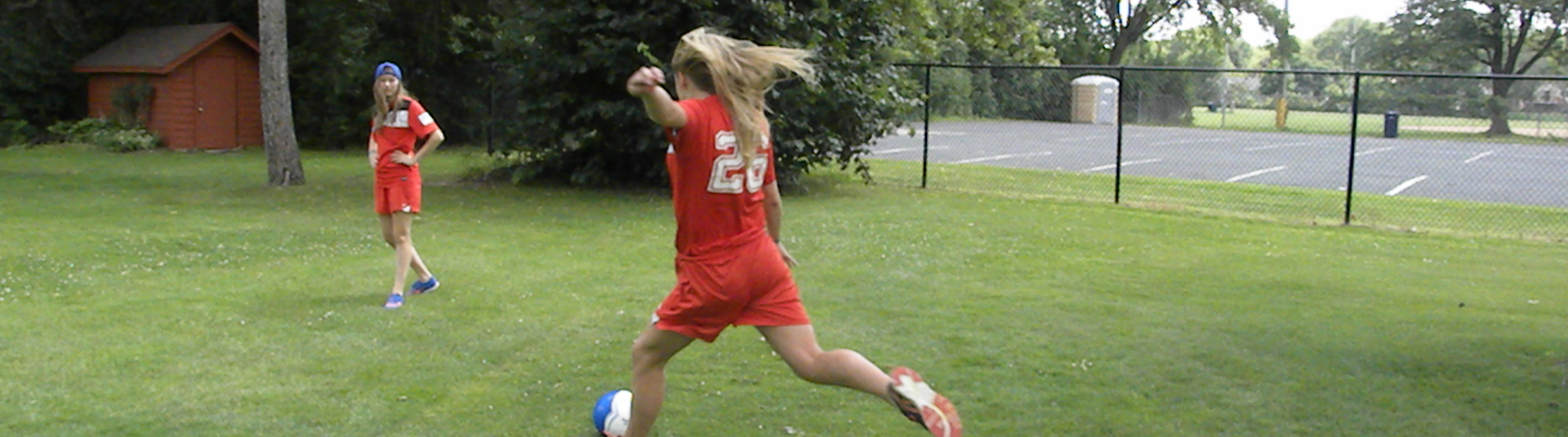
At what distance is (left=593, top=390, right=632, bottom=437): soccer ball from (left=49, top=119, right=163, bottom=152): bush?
20.2 meters

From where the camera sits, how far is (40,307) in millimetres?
7969

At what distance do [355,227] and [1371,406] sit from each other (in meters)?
8.99

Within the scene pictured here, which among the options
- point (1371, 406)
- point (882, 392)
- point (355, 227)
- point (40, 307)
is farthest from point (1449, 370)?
point (355, 227)

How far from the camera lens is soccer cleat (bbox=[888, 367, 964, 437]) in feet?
13.6

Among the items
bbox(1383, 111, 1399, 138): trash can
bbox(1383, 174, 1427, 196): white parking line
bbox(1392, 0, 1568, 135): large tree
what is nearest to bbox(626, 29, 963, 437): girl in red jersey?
bbox(1383, 174, 1427, 196): white parking line

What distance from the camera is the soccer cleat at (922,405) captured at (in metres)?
4.15

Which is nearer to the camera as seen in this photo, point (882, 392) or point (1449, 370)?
point (882, 392)

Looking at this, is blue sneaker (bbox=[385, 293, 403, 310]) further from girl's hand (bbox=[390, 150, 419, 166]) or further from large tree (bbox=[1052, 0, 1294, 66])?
large tree (bbox=[1052, 0, 1294, 66])

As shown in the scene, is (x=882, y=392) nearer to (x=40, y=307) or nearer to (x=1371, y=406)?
(x=1371, y=406)

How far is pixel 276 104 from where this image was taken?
53.9 feet

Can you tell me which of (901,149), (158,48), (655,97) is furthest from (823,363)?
(158,48)

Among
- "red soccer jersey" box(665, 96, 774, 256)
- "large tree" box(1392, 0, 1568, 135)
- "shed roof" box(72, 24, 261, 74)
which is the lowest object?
"red soccer jersey" box(665, 96, 774, 256)

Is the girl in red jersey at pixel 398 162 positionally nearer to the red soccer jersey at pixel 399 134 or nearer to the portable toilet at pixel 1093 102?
the red soccer jersey at pixel 399 134

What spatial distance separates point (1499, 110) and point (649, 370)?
17.1m
